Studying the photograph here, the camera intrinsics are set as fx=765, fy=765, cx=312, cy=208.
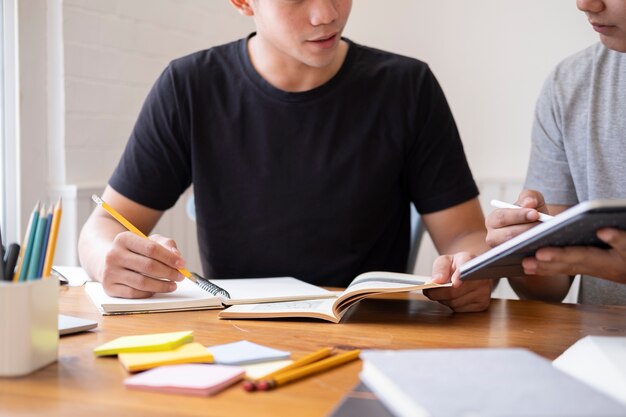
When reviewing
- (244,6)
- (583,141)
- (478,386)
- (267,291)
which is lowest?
(267,291)

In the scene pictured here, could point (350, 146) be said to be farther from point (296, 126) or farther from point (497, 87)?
point (497, 87)

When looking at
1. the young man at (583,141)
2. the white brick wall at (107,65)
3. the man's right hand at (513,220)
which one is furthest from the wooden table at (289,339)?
the white brick wall at (107,65)

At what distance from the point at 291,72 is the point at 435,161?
36 cm

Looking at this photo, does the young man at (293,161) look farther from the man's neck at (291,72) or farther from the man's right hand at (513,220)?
the man's right hand at (513,220)

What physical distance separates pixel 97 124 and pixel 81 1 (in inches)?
14.6

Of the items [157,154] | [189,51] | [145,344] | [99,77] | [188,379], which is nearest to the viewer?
[188,379]

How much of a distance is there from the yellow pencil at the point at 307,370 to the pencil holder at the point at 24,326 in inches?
9.6

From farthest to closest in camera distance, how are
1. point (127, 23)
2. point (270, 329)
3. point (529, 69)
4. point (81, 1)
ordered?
point (529, 69)
point (127, 23)
point (81, 1)
point (270, 329)

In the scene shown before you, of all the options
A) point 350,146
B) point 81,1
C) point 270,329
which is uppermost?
point 81,1

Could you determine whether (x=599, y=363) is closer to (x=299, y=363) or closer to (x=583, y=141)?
(x=299, y=363)

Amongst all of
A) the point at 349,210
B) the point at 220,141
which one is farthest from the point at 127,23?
the point at 349,210

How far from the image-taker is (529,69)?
289 centimetres

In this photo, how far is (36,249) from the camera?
0.80 metres

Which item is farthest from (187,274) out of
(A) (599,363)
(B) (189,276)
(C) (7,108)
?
(C) (7,108)
